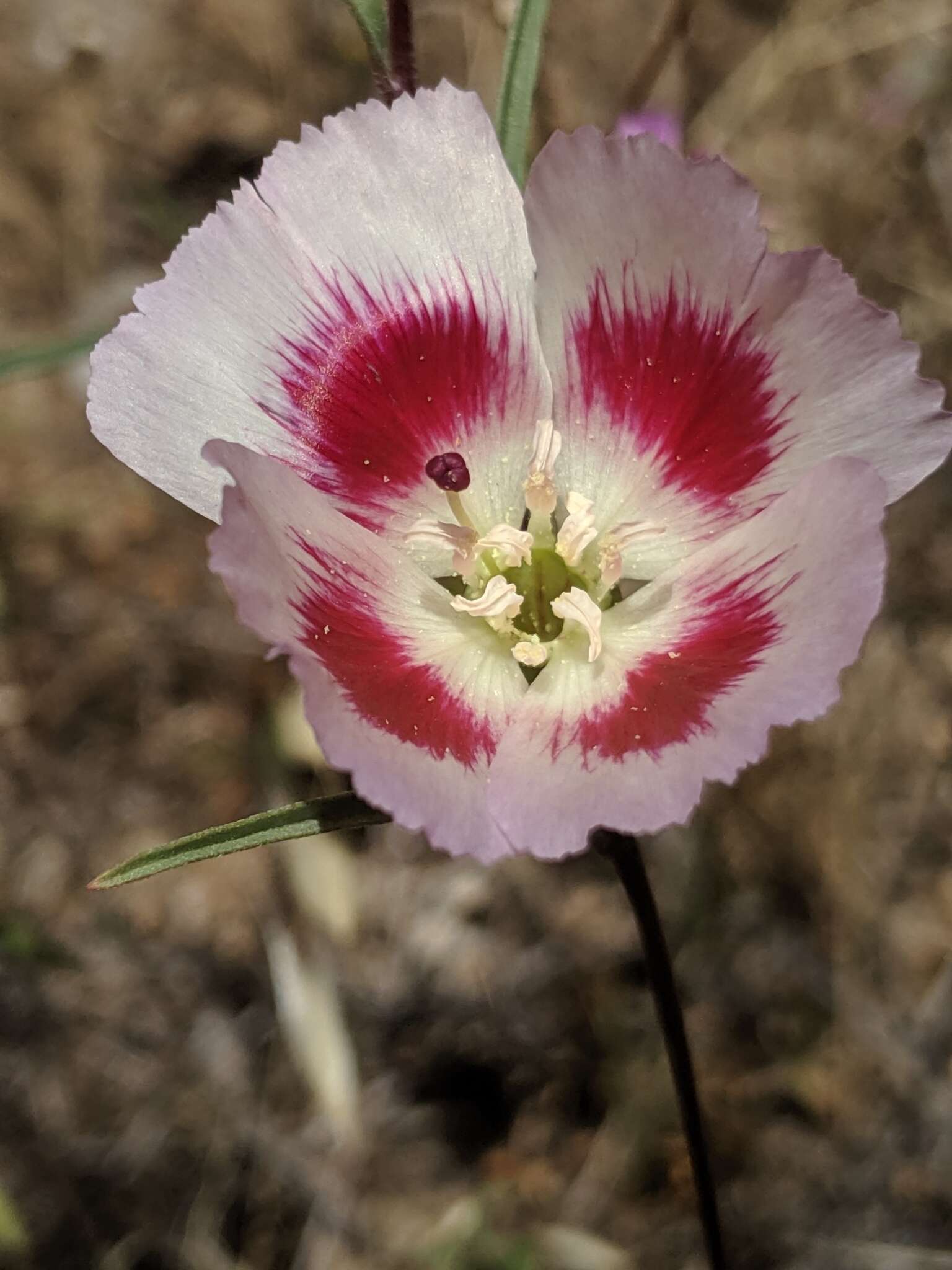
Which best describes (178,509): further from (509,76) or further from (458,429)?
(509,76)

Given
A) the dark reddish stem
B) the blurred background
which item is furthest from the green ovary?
the blurred background

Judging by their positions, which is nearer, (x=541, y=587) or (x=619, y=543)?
(x=619, y=543)

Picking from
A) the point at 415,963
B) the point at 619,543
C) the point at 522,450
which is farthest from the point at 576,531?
the point at 415,963

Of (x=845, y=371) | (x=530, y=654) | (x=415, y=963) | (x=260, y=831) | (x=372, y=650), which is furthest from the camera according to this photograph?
(x=415, y=963)

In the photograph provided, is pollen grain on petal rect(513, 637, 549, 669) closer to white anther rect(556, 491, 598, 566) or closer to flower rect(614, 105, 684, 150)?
white anther rect(556, 491, 598, 566)

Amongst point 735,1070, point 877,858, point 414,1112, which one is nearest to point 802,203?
point 877,858

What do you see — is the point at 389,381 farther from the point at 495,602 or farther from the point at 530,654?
the point at 530,654

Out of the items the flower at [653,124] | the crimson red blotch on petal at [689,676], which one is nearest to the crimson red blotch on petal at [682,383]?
the crimson red blotch on petal at [689,676]
